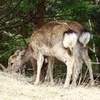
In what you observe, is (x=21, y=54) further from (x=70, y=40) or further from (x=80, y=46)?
(x=70, y=40)

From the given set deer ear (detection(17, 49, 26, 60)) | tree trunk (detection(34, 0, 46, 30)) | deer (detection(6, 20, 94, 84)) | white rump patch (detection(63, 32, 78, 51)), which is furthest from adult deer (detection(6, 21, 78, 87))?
tree trunk (detection(34, 0, 46, 30))

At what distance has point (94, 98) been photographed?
7336mm

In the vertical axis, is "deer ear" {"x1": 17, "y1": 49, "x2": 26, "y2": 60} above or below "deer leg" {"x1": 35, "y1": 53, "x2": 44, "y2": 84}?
above

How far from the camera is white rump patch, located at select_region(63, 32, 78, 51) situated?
29.1 ft

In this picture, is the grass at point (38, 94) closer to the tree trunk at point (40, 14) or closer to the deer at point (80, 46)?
the deer at point (80, 46)

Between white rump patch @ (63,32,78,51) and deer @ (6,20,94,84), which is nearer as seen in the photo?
white rump patch @ (63,32,78,51)

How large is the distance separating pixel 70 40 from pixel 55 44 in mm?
524

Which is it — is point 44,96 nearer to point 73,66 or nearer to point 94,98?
point 94,98

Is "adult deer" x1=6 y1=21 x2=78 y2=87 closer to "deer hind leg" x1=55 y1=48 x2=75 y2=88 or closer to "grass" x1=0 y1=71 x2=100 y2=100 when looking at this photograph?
"deer hind leg" x1=55 y1=48 x2=75 y2=88

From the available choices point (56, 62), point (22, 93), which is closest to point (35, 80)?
point (22, 93)

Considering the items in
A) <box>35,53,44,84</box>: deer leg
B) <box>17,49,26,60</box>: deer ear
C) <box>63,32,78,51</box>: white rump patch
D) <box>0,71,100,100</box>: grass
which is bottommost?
<box>0,71,100,100</box>: grass

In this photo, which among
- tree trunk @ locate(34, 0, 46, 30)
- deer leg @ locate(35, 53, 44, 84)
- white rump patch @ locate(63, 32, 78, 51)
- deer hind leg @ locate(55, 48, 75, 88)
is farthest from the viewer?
tree trunk @ locate(34, 0, 46, 30)

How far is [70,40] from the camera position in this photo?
8.88m

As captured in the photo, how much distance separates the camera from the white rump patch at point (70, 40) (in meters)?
8.86
